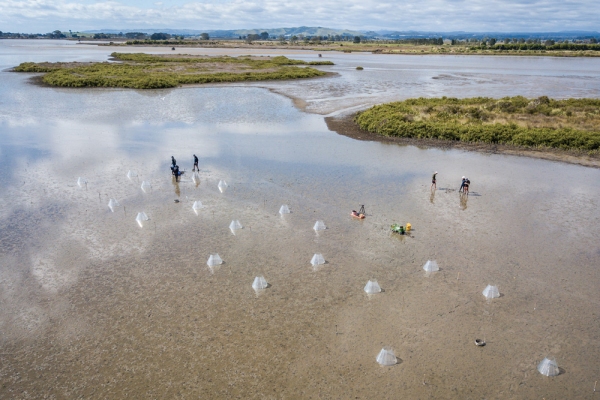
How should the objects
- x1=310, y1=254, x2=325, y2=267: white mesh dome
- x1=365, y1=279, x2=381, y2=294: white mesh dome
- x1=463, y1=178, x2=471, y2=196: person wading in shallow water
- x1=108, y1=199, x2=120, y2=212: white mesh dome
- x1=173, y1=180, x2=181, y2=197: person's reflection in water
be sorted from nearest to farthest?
x1=365, y1=279, x2=381, y2=294: white mesh dome, x1=310, y1=254, x2=325, y2=267: white mesh dome, x1=108, y1=199, x2=120, y2=212: white mesh dome, x1=463, y1=178, x2=471, y2=196: person wading in shallow water, x1=173, y1=180, x2=181, y2=197: person's reflection in water

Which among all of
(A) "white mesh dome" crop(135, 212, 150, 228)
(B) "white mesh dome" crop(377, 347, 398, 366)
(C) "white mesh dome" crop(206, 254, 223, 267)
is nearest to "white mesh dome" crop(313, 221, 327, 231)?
(C) "white mesh dome" crop(206, 254, 223, 267)

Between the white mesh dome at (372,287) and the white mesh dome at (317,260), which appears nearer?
the white mesh dome at (372,287)

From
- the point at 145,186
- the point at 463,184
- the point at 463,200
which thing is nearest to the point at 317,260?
the point at 463,200

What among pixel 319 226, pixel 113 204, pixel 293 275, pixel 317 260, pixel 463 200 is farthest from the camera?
pixel 463 200

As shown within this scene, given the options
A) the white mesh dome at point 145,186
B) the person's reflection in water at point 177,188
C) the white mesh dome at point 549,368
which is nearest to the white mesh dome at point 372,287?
the white mesh dome at point 549,368

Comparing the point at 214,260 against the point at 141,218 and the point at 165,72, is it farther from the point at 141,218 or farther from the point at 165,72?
the point at 165,72

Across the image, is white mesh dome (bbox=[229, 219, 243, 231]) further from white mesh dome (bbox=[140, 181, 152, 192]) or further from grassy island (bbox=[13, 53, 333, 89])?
grassy island (bbox=[13, 53, 333, 89])

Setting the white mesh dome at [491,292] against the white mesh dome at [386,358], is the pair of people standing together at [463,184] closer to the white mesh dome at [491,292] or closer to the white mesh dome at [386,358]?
the white mesh dome at [491,292]
